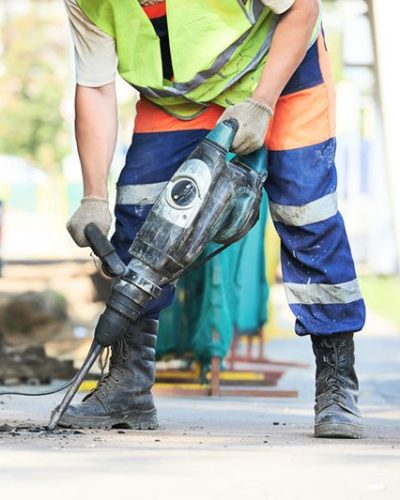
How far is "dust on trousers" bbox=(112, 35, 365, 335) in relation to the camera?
17.3 ft

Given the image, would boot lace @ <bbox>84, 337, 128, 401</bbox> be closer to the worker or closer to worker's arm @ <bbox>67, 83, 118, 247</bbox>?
the worker

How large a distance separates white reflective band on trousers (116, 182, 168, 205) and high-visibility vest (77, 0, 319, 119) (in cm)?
26

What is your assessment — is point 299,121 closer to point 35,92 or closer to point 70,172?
point 70,172

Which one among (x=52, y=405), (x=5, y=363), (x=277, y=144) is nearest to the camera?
(x=277, y=144)

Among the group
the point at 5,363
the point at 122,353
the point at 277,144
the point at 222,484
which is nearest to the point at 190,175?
the point at 277,144

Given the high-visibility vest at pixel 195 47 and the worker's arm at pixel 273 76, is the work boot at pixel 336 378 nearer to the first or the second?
the worker's arm at pixel 273 76

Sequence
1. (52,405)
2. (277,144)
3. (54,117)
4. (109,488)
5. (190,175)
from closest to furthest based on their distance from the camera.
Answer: (109,488), (190,175), (277,144), (52,405), (54,117)

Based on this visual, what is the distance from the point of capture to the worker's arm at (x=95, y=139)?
17.4 feet

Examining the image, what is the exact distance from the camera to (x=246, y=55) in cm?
520

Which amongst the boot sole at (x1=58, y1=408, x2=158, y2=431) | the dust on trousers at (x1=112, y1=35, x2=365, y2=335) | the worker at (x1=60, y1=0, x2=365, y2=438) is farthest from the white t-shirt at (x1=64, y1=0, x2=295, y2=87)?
the boot sole at (x1=58, y1=408, x2=158, y2=431)

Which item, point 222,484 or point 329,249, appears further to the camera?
point 329,249

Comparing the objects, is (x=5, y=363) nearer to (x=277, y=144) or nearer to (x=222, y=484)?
(x=277, y=144)

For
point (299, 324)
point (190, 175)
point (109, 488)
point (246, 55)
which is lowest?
point (109, 488)

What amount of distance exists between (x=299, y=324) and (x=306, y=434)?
374mm
